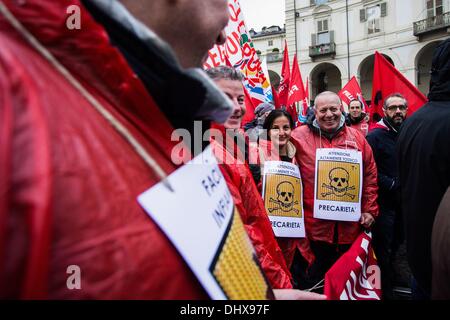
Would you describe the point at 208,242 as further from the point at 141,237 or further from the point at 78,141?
the point at 78,141

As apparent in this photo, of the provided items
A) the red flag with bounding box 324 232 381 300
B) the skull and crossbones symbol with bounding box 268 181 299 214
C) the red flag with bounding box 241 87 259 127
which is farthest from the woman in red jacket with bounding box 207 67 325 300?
the red flag with bounding box 241 87 259 127

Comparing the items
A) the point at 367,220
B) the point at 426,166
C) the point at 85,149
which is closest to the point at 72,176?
the point at 85,149

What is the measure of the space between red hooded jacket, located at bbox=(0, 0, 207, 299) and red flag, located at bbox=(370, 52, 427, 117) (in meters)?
4.34

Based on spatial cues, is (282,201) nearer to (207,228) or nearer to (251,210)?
(251,210)

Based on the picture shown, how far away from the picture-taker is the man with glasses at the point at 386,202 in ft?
11.2

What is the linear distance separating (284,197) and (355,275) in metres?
0.72

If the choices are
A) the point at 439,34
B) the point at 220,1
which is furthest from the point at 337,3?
the point at 220,1

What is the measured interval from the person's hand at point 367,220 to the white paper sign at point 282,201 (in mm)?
554

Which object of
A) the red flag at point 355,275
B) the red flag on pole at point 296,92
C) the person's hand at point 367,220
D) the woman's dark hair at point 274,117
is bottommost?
the red flag at point 355,275

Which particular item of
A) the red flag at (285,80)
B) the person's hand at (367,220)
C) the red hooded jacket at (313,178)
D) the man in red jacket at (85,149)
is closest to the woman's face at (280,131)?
the red hooded jacket at (313,178)

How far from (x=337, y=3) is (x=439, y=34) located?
6714mm

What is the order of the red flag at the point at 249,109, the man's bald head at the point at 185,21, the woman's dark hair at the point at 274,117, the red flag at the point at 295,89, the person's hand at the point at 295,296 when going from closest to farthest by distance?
the man's bald head at the point at 185,21 → the person's hand at the point at 295,296 → the woman's dark hair at the point at 274,117 → the red flag at the point at 249,109 → the red flag at the point at 295,89

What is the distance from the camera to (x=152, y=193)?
580 mm

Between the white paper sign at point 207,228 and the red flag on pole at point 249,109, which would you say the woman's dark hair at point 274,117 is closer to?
the red flag on pole at point 249,109
